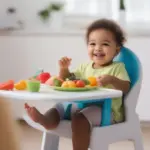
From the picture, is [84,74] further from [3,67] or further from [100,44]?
[3,67]

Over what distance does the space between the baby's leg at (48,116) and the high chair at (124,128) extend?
0.03 m

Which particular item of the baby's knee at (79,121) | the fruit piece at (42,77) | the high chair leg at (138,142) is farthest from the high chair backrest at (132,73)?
the fruit piece at (42,77)

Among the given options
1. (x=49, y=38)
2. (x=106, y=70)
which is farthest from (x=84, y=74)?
(x=49, y=38)

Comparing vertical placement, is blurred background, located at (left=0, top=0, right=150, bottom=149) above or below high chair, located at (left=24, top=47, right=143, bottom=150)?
above

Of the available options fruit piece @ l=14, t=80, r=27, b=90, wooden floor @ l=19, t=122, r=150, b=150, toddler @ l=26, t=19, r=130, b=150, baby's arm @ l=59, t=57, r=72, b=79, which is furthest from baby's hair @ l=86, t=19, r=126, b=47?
wooden floor @ l=19, t=122, r=150, b=150

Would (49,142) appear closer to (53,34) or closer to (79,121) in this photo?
(79,121)

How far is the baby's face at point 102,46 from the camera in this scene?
5.84 ft

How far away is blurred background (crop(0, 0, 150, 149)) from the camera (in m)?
3.01

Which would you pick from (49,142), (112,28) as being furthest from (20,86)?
(112,28)

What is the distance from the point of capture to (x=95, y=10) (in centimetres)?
306

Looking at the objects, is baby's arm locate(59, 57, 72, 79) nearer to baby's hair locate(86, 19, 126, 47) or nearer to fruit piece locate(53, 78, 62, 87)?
fruit piece locate(53, 78, 62, 87)

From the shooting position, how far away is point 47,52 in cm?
302

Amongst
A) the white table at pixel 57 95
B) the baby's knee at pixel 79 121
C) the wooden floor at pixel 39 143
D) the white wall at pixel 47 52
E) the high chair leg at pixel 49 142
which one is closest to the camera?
the white table at pixel 57 95

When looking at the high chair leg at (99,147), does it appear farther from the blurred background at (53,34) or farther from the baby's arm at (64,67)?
the blurred background at (53,34)
